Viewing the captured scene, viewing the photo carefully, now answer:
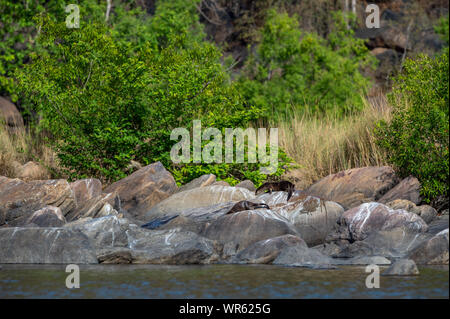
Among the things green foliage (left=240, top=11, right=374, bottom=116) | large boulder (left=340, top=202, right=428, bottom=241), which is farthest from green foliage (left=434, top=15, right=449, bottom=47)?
large boulder (left=340, top=202, right=428, bottom=241)

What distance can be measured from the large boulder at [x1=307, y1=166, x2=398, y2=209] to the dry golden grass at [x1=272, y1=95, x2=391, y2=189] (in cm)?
120

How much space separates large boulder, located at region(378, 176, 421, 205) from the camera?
40.6 ft

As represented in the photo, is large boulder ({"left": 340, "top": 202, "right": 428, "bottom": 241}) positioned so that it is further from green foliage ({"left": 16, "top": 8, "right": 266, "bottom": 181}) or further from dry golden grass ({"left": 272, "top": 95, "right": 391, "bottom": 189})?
green foliage ({"left": 16, "top": 8, "right": 266, "bottom": 181})

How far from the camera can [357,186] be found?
1297cm

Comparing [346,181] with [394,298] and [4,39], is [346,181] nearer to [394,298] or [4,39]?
[394,298]

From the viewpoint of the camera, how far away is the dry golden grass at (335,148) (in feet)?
48.9

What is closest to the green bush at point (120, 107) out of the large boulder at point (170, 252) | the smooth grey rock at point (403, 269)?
the large boulder at point (170, 252)

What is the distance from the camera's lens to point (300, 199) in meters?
11.8

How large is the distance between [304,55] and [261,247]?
1267 centimetres

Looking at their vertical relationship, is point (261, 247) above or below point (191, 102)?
below

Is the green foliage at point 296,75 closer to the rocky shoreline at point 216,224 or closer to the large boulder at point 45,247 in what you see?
the rocky shoreline at point 216,224

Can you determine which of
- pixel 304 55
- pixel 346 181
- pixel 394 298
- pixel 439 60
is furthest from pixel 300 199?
pixel 304 55

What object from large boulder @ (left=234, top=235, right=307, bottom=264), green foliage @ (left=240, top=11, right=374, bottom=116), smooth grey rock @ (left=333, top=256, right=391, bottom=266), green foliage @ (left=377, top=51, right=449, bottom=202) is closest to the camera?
smooth grey rock @ (left=333, top=256, right=391, bottom=266)

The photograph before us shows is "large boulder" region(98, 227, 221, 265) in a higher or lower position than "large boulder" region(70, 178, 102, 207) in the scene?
lower
